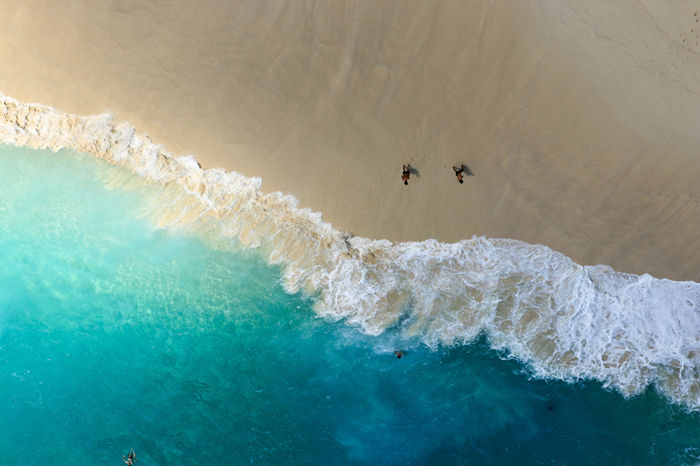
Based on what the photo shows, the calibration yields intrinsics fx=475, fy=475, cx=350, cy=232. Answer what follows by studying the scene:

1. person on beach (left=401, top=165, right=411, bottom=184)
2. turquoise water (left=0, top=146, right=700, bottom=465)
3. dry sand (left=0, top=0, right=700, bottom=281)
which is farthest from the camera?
person on beach (left=401, top=165, right=411, bottom=184)

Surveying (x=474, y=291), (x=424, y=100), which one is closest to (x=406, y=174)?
(x=424, y=100)

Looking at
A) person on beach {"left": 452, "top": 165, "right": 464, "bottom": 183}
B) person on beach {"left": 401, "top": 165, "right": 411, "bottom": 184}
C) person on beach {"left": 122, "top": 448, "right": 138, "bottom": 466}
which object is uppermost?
person on beach {"left": 401, "top": 165, "right": 411, "bottom": 184}

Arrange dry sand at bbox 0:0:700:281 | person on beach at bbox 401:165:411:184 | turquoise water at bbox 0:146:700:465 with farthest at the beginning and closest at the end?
person on beach at bbox 401:165:411:184, dry sand at bbox 0:0:700:281, turquoise water at bbox 0:146:700:465

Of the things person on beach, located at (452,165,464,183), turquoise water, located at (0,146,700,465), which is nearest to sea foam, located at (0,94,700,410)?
turquoise water, located at (0,146,700,465)

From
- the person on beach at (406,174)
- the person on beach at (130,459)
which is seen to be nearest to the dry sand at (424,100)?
the person on beach at (406,174)

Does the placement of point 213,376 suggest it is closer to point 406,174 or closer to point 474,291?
point 474,291

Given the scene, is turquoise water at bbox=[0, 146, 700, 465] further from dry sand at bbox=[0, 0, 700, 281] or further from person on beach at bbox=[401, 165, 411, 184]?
person on beach at bbox=[401, 165, 411, 184]
